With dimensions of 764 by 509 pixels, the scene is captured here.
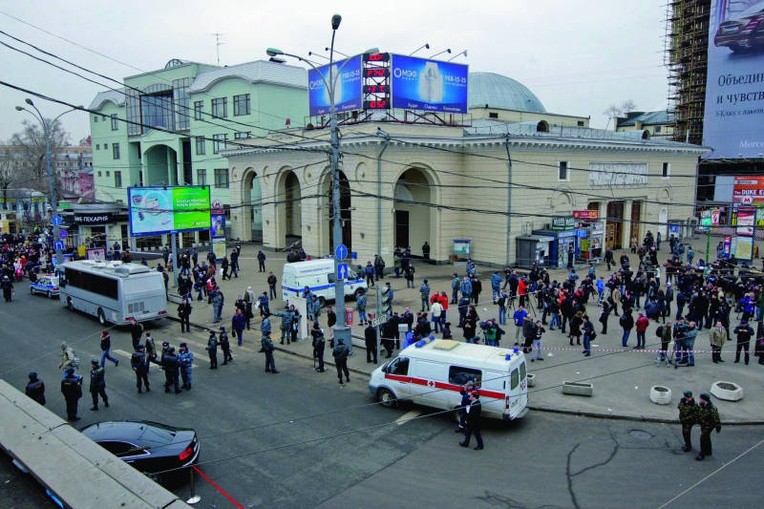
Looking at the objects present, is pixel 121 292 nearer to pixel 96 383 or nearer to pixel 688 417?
pixel 96 383

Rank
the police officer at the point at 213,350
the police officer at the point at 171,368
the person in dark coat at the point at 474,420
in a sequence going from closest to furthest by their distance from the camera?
the person in dark coat at the point at 474,420 → the police officer at the point at 171,368 → the police officer at the point at 213,350

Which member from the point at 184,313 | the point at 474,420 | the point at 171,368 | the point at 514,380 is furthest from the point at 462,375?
the point at 184,313

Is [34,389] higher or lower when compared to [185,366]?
higher

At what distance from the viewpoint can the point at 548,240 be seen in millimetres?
34750

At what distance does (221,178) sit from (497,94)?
28.2 metres

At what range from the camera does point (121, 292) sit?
74.4ft

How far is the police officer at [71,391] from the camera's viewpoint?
13695 mm

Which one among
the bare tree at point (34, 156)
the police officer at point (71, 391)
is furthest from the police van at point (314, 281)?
the bare tree at point (34, 156)

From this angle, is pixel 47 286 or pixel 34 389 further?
pixel 47 286

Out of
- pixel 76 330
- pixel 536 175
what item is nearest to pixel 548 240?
pixel 536 175

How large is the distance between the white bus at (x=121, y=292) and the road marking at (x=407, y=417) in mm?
13627

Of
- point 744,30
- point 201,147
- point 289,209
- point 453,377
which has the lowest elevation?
point 453,377

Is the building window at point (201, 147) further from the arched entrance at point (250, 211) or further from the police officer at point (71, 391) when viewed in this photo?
the police officer at point (71, 391)

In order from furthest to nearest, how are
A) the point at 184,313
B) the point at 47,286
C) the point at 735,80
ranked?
the point at 735,80, the point at 47,286, the point at 184,313
